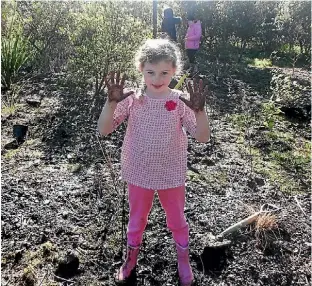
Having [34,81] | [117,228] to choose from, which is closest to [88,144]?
[117,228]

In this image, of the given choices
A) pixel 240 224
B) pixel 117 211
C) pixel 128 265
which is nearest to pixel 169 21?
pixel 117 211

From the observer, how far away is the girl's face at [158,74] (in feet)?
5.77

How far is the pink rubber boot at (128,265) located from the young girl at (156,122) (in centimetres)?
35

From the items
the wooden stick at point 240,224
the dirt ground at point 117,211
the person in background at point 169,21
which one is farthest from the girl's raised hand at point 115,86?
the person in background at point 169,21

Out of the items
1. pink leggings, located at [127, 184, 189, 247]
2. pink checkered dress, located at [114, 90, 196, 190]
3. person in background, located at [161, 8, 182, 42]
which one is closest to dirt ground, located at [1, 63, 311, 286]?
pink leggings, located at [127, 184, 189, 247]

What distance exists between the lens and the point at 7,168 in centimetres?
336

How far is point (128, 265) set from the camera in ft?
7.18

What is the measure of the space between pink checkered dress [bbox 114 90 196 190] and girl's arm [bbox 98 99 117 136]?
51mm

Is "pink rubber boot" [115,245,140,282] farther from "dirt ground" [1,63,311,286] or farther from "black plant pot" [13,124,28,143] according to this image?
"black plant pot" [13,124,28,143]

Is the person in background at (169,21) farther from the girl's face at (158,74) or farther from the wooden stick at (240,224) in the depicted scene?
the girl's face at (158,74)

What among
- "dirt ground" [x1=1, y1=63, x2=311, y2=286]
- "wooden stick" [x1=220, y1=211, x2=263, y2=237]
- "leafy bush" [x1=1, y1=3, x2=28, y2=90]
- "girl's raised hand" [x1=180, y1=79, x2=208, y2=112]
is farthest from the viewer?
"leafy bush" [x1=1, y1=3, x2=28, y2=90]

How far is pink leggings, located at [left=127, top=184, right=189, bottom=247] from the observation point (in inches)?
76.6

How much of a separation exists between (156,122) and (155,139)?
0.24ft

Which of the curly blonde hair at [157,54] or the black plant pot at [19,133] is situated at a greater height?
the curly blonde hair at [157,54]
